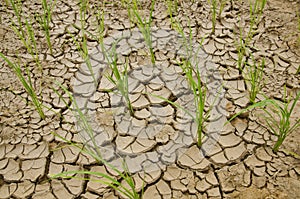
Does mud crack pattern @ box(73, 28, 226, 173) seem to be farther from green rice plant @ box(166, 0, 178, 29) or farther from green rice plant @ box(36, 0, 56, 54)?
green rice plant @ box(36, 0, 56, 54)

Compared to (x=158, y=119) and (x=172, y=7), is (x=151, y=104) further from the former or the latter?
(x=172, y=7)

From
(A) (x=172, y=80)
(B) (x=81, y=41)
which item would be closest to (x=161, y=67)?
(A) (x=172, y=80)

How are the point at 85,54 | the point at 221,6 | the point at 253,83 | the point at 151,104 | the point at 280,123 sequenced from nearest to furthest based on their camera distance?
the point at 280,123 < the point at 253,83 < the point at 151,104 < the point at 85,54 < the point at 221,6

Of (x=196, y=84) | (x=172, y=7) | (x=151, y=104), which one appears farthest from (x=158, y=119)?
(x=172, y=7)

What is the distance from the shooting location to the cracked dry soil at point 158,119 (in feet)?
6.43

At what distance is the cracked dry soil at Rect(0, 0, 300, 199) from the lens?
1960 millimetres

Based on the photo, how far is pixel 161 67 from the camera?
8.29 ft

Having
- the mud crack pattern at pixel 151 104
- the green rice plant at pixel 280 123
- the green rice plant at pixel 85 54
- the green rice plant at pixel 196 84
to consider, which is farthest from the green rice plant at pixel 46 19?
the green rice plant at pixel 280 123

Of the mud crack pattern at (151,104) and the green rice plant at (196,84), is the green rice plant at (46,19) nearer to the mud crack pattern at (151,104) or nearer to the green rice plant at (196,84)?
the mud crack pattern at (151,104)

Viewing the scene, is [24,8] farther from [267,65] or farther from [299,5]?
[299,5]

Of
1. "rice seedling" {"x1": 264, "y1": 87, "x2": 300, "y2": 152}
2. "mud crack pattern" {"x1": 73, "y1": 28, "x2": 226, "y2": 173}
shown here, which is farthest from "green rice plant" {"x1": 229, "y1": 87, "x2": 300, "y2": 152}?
"mud crack pattern" {"x1": 73, "y1": 28, "x2": 226, "y2": 173}

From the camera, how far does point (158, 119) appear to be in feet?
7.37

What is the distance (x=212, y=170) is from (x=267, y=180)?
0.97 ft

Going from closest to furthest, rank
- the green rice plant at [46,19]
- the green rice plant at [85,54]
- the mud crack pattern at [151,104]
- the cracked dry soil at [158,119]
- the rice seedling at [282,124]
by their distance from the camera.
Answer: the rice seedling at [282,124] → the cracked dry soil at [158,119] → the mud crack pattern at [151,104] → the green rice plant at [85,54] → the green rice plant at [46,19]
